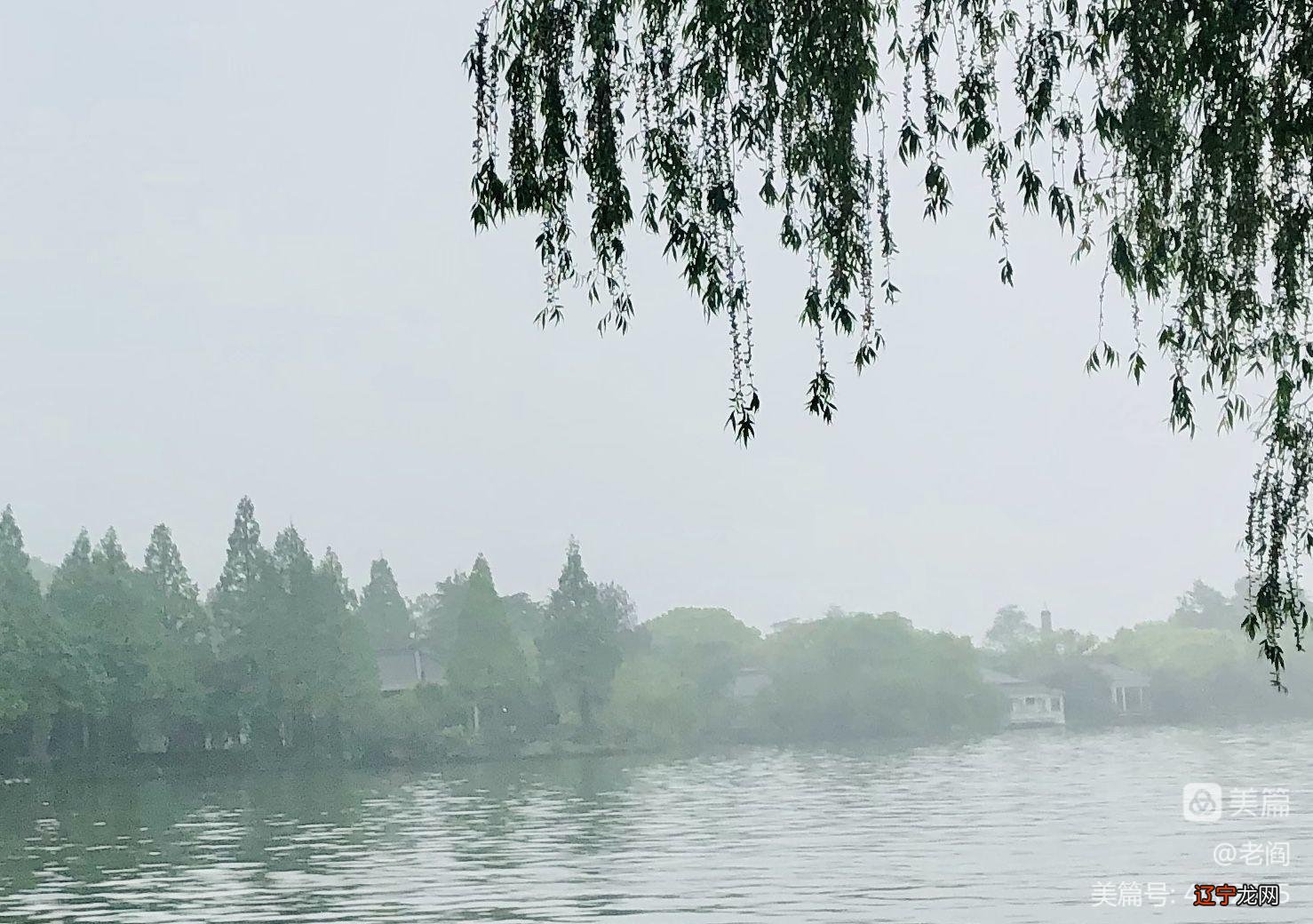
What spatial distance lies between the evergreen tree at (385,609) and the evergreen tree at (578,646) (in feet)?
74.8

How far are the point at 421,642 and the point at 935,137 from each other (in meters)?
106

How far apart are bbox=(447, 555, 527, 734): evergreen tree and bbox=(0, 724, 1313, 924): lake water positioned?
40.9 feet

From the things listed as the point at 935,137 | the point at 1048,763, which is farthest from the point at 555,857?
the point at 1048,763

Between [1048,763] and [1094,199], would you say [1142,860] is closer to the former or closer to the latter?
[1094,199]

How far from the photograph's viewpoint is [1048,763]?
7706cm

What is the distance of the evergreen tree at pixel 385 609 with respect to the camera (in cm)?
11600

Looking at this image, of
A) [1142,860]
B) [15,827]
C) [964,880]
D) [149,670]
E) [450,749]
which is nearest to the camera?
[964,880]

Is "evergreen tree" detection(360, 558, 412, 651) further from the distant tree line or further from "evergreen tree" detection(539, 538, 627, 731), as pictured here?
"evergreen tree" detection(539, 538, 627, 731)

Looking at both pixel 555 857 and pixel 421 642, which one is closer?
pixel 555 857

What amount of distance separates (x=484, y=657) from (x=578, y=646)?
689cm

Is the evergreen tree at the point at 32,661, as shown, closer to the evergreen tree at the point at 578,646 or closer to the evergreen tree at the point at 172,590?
the evergreen tree at the point at 172,590

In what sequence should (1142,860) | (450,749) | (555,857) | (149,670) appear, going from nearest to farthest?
(1142,860)
(555,857)
(149,670)
(450,749)

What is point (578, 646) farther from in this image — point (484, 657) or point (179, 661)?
point (179, 661)

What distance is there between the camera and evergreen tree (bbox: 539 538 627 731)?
301ft
